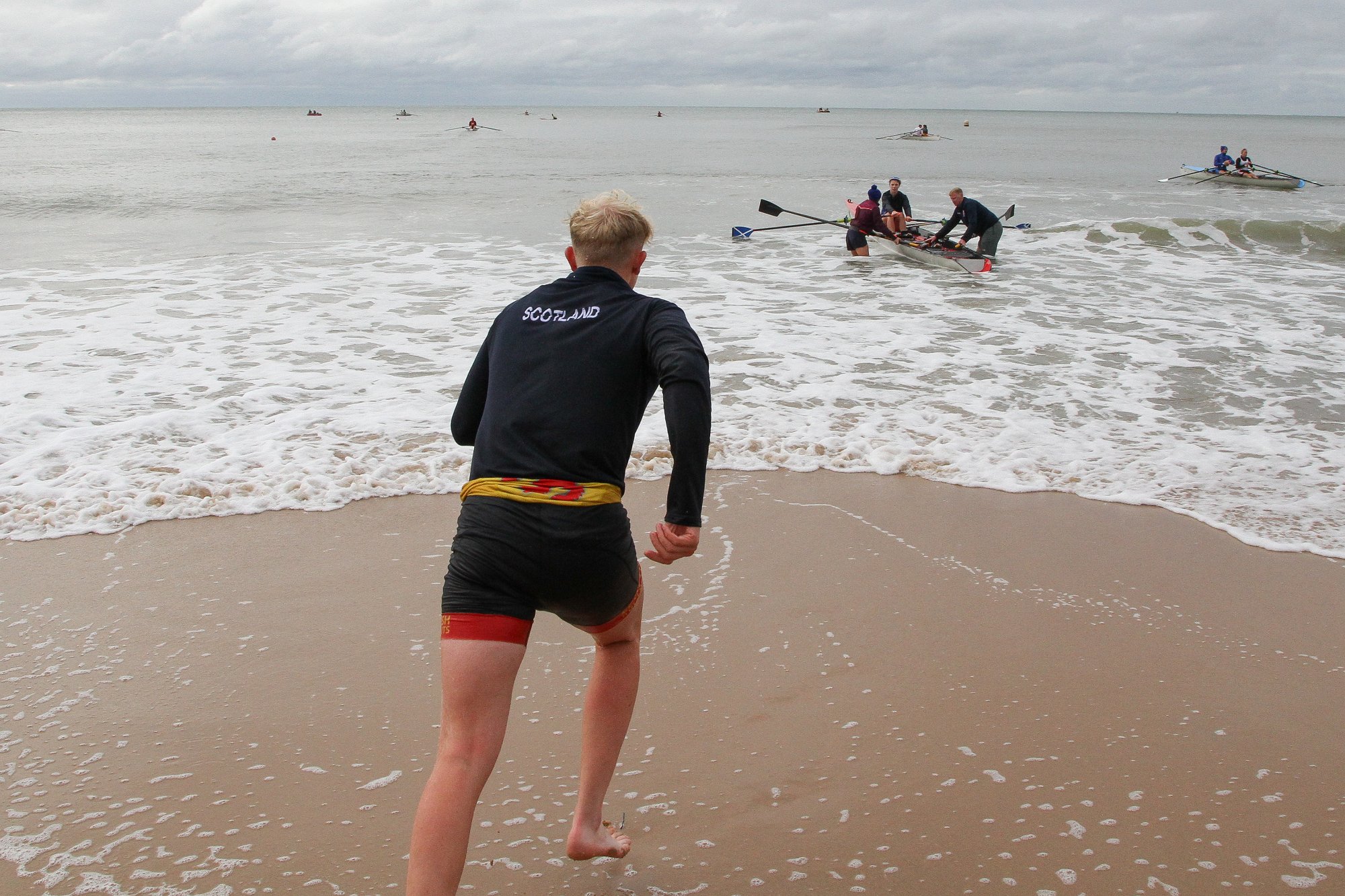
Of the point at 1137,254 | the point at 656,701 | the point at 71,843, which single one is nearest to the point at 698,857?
the point at 656,701

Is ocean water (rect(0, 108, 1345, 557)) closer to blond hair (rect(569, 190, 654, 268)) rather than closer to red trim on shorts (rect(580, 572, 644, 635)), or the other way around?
red trim on shorts (rect(580, 572, 644, 635))

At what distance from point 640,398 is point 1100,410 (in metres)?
6.41

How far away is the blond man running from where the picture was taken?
2078 millimetres

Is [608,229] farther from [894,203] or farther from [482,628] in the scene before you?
[894,203]

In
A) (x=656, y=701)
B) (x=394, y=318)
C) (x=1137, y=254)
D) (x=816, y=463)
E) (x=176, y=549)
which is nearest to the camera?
(x=656, y=701)

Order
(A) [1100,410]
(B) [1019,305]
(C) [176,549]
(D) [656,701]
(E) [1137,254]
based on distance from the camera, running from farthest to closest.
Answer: (E) [1137,254], (B) [1019,305], (A) [1100,410], (C) [176,549], (D) [656,701]

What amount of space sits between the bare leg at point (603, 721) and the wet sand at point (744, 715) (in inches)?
5.6

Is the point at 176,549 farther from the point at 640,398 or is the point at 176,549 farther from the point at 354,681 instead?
the point at 640,398

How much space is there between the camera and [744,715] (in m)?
3.49

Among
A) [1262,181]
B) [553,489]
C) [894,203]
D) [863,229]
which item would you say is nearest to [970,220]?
[863,229]

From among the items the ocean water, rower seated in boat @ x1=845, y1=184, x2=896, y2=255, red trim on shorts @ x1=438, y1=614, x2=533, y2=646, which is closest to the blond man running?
red trim on shorts @ x1=438, y1=614, x2=533, y2=646

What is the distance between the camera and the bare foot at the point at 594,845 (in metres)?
2.57

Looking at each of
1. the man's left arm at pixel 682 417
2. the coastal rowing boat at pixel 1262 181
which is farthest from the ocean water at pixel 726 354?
the coastal rowing boat at pixel 1262 181

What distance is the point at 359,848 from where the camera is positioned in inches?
108
